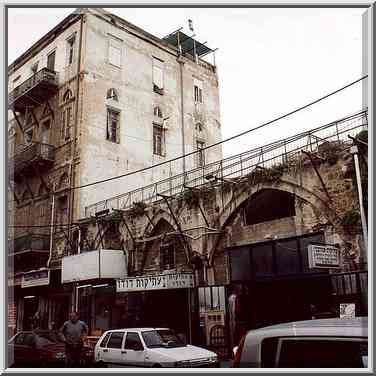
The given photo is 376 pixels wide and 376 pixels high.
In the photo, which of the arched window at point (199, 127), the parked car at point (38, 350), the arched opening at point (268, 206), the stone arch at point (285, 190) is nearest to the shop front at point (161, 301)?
the stone arch at point (285, 190)

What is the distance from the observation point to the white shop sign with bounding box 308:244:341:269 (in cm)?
1053

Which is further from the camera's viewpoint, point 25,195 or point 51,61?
point 51,61

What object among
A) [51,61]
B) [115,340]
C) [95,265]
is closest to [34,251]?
[95,265]

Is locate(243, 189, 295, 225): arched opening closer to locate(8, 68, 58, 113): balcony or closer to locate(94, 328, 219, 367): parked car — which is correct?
locate(94, 328, 219, 367): parked car

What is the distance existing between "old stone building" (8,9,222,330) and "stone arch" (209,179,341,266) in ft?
26.0

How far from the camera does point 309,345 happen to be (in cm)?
378

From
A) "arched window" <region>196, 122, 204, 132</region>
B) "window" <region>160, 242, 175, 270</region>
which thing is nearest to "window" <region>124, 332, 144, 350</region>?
"window" <region>160, 242, 175, 270</region>

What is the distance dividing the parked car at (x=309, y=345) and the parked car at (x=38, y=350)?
10.3 feet

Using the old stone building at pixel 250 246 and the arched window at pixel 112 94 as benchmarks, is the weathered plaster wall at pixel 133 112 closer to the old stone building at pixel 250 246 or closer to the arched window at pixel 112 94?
the arched window at pixel 112 94

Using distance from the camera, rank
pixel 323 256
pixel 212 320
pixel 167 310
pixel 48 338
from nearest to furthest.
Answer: pixel 323 256 → pixel 48 338 → pixel 212 320 → pixel 167 310

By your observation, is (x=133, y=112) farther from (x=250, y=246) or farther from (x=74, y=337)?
(x=74, y=337)

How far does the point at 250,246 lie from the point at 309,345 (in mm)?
9955

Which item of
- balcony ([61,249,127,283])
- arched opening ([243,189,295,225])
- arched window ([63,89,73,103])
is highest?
arched window ([63,89,73,103])

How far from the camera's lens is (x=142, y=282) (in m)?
14.6
